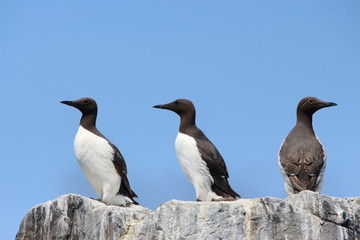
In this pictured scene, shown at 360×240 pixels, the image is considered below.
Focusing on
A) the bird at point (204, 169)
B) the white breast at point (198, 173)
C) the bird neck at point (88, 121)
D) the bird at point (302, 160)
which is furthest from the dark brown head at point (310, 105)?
the bird neck at point (88, 121)

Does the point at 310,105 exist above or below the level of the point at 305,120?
above

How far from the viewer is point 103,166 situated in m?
13.8

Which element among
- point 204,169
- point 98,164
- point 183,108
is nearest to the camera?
point 204,169

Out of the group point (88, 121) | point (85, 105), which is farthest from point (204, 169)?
point (85, 105)

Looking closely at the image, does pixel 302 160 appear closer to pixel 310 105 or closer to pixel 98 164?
pixel 310 105

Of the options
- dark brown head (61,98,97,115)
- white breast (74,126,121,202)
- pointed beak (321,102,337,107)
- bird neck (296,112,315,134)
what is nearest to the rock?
white breast (74,126,121,202)

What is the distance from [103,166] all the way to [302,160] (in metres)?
3.33

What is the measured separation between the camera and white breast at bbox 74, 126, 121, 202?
1380 cm

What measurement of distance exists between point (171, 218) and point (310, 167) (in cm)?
260

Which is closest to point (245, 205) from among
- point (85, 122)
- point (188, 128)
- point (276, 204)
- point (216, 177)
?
point (276, 204)

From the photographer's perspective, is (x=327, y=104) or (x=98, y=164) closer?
(x=98, y=164)

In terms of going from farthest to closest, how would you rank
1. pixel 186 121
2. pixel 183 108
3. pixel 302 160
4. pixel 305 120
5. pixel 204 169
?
A: pixel 305 120, pixel 183 108, pixel 186 121, pixel 204 169, pixel 302 160

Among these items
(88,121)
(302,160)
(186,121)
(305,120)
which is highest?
(305,120)

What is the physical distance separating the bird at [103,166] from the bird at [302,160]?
8.77 ft
